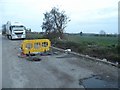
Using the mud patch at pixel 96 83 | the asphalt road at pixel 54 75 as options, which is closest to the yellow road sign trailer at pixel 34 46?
the asphalt road at pixel 54 75

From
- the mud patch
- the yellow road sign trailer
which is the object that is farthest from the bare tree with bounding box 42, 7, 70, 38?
the mud patch

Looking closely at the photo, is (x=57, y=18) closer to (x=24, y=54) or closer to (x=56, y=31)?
(x=56, y=31)

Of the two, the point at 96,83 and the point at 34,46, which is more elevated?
the point at 34,46

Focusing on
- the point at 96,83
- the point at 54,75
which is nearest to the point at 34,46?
the point at 54,75

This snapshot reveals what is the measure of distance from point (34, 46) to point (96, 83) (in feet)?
32.9

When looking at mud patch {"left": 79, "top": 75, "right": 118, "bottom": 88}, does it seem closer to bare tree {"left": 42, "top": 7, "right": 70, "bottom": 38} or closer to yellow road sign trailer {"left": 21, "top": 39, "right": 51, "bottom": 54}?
yellow road sign trailer {"left": 21, "top": 39, "right": 51, "bottom": 54}

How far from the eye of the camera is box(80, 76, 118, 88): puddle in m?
9.46

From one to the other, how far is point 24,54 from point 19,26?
82.4ft

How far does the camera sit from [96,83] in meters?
9.94

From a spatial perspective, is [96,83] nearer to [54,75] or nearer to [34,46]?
[54,75]

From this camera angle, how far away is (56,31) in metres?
33.1

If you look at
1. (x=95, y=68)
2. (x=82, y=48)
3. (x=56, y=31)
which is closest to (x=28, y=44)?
(x=82, y=48)

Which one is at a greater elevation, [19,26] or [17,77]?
[19,26]

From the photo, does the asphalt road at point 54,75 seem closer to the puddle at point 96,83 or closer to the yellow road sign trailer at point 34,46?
the puddle at point 96,83
